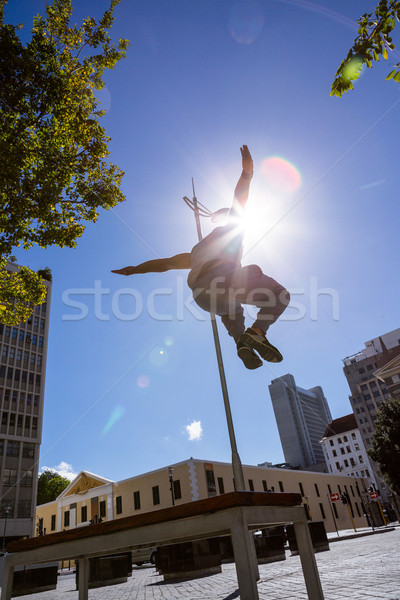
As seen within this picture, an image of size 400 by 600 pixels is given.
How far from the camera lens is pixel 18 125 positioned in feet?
32.8

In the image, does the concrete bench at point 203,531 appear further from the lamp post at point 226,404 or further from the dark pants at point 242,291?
the lamp post at point 226,404

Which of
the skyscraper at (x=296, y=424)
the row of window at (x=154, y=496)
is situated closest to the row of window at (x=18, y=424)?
the row of window at (x=154, y=496)

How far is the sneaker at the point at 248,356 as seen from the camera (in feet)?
12.5

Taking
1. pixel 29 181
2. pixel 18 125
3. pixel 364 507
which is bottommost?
pixel 364 507

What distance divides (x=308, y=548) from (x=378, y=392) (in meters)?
102

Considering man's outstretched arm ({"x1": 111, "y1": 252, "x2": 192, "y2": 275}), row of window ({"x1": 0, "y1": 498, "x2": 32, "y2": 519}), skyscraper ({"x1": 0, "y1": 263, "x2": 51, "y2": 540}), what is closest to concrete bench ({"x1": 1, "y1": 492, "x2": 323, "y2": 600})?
man's outstretched arm ({"x1": 111, "y1": 252, "x2": 192, "y2": 275})

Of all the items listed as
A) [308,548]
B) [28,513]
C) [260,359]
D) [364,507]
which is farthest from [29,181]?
[364,507]

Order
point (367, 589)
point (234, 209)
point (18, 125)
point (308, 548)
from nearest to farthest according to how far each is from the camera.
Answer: point (308, 548) → point (234, 209) → point (367, 589) → point (18, 125)

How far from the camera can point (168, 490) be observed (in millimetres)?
35219

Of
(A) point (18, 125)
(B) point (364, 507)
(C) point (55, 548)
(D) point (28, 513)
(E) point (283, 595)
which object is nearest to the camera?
(C) point (55, 548)

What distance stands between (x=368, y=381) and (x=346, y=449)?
19.4 metres

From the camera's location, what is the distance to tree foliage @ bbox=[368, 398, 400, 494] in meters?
27.7

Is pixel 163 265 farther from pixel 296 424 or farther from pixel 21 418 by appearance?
pixel 296 424

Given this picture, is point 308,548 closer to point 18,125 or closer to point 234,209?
point 234,209
